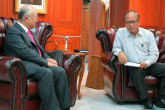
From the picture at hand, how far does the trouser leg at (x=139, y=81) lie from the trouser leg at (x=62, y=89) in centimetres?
95

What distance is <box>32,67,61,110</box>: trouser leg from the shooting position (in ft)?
7.78

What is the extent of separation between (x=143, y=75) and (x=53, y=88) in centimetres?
127

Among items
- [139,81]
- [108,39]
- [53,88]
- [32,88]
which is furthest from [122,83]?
[32,88]

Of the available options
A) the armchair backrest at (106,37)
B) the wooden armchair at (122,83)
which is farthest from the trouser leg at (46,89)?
the armchair backrest at (106,37)

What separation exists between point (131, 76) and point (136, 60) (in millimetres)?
255

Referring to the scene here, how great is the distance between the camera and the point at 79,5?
6715 mm

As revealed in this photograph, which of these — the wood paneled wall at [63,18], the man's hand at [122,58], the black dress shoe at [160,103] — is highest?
the wood paneled wall at [63,18]

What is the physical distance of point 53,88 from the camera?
242 cm

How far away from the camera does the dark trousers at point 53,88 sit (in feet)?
7.79

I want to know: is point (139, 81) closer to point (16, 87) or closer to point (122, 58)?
point (122, 58)

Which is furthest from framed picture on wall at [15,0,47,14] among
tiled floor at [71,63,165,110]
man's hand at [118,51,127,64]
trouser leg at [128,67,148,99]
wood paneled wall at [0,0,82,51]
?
trouser leg at [128,67,148,99]

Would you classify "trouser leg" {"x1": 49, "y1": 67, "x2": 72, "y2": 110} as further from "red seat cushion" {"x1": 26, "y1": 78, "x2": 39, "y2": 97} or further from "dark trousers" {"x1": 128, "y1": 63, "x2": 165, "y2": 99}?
"dark trousers" {"x1": 128, "y1": 63, "x2": 165, "y2": 99}

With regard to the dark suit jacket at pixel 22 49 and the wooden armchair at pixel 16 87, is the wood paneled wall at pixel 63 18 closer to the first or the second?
the dark suit jacket at pixel 22 49

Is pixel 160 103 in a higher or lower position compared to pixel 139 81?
lower
